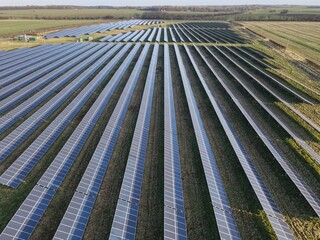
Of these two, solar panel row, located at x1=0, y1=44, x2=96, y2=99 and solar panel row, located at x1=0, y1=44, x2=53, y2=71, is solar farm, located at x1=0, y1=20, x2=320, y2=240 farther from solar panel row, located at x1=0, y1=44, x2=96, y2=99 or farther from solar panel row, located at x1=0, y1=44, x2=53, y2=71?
solar panel row, located at x1=0, y1=44, x2=53, y2=71

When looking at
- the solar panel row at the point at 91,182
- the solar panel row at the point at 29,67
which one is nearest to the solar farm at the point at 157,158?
the solar panel row at the point at 91,182

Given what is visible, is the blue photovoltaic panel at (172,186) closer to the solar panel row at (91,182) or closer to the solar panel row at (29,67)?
the solar panel row at (91,182)

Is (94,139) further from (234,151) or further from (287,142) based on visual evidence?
(287,142)

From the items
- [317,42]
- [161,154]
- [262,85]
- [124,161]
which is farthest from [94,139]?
[317,42]

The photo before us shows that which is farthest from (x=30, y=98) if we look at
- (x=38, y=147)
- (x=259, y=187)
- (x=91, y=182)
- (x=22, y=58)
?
(x=259, y=187)

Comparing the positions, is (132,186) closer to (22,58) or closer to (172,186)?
(172,186)
